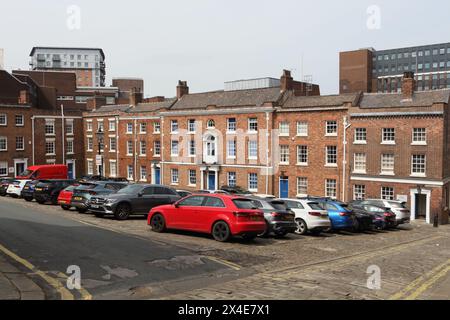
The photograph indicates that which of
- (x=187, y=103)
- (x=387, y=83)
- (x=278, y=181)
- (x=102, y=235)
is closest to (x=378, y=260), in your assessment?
(x=102, y=235)

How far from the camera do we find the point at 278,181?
44.2 m

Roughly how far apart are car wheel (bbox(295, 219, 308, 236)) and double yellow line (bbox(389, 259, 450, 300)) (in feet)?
24.6

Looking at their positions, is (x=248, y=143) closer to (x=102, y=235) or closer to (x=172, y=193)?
(x=172, y=193)

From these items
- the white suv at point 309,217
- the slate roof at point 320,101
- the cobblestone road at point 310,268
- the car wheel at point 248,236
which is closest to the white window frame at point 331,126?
the slate roof at point 320,101

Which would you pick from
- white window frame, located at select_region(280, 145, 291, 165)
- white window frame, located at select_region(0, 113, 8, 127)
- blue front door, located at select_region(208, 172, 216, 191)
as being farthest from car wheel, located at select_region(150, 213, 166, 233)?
white window frame, located at select_region(0, 113, 8, 127)

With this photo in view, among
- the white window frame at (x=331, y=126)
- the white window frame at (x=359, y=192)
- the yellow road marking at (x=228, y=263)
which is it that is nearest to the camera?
the yellow road marking at (x=228, y=263)

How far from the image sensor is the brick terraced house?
121 ft

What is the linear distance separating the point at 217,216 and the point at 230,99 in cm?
3489

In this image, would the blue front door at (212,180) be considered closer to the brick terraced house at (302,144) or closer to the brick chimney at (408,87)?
the brick terraced house at (302,144)

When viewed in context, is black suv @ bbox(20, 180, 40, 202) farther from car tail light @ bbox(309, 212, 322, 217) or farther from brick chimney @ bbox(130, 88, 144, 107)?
brick chimney @ bbox(130, 88, 144, 107)

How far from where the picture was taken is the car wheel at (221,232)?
50.2 feet

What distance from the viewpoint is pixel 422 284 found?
10609 mm

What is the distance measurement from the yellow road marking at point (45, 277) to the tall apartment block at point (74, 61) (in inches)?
5183

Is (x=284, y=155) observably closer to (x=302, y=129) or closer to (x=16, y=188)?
(x=302, y=129)
